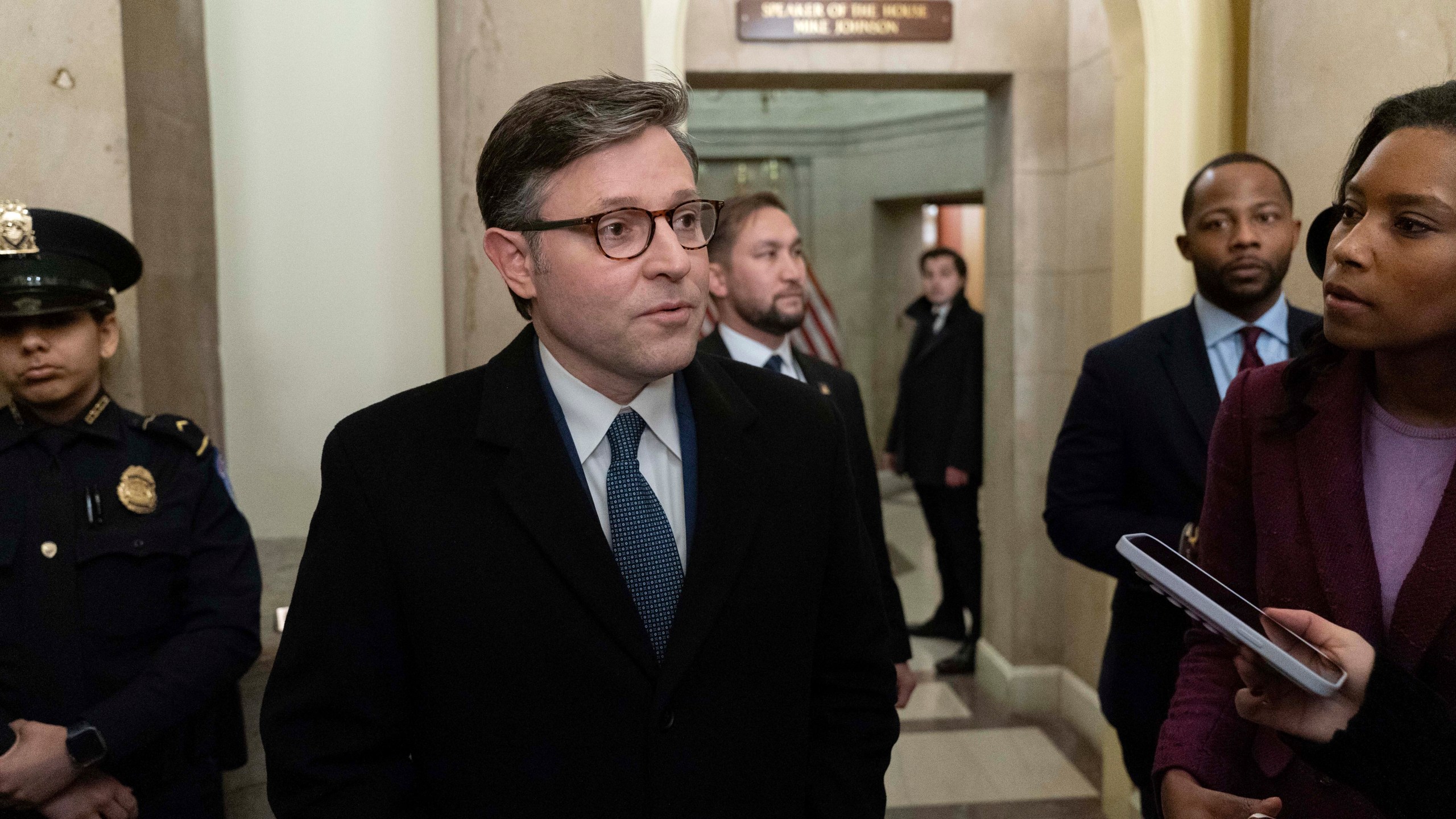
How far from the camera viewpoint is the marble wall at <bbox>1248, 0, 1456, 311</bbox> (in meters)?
2.63

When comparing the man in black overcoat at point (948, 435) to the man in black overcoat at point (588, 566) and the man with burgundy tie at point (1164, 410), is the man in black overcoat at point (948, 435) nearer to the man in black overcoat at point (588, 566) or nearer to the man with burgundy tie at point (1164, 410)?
the man with burgundy tie at point (1164, 410)

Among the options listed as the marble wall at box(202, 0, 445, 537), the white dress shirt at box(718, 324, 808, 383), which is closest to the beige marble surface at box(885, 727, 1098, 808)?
the white dress shirt at box(718, 324, 808, 383)

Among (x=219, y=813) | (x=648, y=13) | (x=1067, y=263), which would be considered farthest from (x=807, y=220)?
(x=219, y=813)

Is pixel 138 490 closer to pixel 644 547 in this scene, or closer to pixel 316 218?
pixel 316 218

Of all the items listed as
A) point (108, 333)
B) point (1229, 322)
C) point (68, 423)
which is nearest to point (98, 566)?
point (68, 423)

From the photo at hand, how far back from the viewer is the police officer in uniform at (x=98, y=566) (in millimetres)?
1929

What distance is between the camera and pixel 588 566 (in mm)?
1319

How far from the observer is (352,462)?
1343 millimetres

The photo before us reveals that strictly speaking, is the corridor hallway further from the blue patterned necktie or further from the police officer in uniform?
the blue patterned necktie

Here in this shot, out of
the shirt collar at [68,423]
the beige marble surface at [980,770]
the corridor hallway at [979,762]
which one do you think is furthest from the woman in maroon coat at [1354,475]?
the beige marble surface at [980,770]

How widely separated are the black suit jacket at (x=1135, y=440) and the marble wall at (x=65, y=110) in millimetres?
2203

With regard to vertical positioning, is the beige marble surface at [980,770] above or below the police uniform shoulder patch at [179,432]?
below

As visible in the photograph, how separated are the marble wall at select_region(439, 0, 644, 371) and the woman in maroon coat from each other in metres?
1.63

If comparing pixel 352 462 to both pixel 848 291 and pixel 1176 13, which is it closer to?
pixel 1176 13
